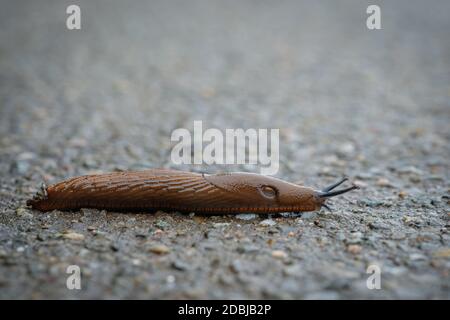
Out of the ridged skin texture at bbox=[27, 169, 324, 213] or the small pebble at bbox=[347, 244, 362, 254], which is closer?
the small pebble at bbox=[347, 244, 362, 254]

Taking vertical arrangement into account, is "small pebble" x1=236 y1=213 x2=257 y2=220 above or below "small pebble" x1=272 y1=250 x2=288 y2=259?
above

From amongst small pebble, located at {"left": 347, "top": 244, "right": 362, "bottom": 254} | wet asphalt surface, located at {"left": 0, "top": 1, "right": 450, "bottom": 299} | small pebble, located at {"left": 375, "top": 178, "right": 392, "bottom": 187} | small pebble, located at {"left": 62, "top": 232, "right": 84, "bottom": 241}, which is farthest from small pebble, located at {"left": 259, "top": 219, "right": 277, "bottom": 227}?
small pebble, located at {"left": 375, "top": 178, "right": 392, "bottom": 187}

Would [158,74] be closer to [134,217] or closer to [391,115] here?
[391,115]

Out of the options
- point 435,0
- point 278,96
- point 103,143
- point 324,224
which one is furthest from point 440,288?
point 435,0

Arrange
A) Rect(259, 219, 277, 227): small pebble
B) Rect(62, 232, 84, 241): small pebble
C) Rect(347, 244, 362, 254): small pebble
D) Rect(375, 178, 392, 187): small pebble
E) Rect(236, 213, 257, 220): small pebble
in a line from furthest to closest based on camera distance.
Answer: Rect(375, 178, 392, 187): small pebble
Rect(236, 213, 257, 220): small pebble
Rect(259, 219, 277, 227): small pebble
Rect(62, 232, 84, 241): small pebble
Rect(347, 244, 362, 254): small pebble

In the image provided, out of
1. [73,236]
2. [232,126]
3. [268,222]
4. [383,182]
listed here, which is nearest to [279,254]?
[268,222]

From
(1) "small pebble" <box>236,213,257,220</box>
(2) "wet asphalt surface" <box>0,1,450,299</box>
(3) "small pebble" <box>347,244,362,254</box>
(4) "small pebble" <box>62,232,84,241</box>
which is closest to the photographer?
(2) "wet asphalt surface" <box>0,1,450,299</box>

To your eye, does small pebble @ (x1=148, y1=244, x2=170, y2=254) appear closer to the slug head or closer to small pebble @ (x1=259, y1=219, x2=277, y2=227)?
the slug head
